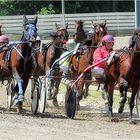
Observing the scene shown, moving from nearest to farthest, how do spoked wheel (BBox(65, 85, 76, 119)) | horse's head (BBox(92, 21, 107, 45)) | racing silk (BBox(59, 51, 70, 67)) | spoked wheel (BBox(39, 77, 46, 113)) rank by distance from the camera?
spoked wheel (BBox(65, 85, 76, 119)) < spoked wheel (BBox(39, 77, 46, 113)) < horse's head (BBox(92, 21, 107, 45)) < racing silk (BBox(59, 51, 70, 67))

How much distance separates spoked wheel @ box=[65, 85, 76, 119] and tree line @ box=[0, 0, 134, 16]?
2878 cm

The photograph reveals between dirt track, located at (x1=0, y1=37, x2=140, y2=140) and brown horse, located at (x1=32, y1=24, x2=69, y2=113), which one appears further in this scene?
brown horse, located at (x1=32, y1=24, x2=69, y2=113)

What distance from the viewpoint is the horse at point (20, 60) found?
16.2m

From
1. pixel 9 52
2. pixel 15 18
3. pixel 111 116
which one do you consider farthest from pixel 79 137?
pixel 15 18

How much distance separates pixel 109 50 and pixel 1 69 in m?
2.81

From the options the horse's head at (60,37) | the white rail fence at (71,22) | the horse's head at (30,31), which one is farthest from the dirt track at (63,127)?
the white rail fence at (71,22)

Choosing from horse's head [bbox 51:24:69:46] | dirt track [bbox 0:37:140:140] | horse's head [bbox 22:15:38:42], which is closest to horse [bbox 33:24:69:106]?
horse's head [bbox 51:24:69:46]

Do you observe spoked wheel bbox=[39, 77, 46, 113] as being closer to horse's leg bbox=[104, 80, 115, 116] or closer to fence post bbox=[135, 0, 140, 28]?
horse's leg bbox=[104, 80, 115, 116]

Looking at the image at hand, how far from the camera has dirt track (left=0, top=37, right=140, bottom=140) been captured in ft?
41.2

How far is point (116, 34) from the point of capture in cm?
4278

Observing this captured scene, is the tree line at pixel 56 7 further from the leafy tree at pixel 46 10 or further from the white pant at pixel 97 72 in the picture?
the white pant at pixel 97 72

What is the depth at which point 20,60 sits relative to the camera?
53.9ft

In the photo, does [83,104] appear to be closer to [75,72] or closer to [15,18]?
[75,72]

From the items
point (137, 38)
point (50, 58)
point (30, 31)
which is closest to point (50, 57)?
point (50, 58)
